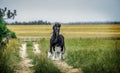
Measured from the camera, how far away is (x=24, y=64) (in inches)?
135

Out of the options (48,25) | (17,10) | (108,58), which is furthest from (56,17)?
(108,58)

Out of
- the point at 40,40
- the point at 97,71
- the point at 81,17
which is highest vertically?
the point at 81,17

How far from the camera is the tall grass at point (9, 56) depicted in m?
3.33

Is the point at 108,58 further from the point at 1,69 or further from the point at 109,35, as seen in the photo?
the point at 1,69

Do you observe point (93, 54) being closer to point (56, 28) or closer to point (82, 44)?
point (82, 44)

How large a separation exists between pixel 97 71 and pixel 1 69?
94cm

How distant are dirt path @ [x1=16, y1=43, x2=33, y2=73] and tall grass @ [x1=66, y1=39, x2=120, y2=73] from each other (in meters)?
0.40

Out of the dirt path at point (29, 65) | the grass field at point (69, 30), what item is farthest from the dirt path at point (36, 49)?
the grass field at point (69, 30)

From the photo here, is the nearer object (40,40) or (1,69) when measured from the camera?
(1,69)

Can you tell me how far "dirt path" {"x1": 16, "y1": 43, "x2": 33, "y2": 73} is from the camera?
339cm

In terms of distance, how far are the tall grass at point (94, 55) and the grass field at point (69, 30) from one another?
0.07m

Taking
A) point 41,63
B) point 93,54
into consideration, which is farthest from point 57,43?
point 93,54

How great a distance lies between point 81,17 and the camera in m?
3.50

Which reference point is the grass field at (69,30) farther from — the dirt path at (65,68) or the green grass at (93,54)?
the dirt path at (65,68)
